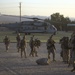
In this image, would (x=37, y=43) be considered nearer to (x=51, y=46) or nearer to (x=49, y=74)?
(x=51, y=46)

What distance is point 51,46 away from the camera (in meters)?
20.5

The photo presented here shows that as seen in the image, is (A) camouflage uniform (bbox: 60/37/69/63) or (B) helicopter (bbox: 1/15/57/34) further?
(B) helicopter (bbox: 1/15/57/34)

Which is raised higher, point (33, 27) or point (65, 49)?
point (65, 49)

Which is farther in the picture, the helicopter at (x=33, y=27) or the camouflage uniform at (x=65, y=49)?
the helicopter at (x=33, y=27)

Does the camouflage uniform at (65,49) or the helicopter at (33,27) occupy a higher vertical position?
the camouflage uniform at (65,49)

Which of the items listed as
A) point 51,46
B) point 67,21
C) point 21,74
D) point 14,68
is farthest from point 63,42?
point 67,21

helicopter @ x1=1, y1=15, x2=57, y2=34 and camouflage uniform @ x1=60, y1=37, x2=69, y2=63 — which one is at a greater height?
camouflage uniform @ x1=60, y1=37, x2=69, y2=63

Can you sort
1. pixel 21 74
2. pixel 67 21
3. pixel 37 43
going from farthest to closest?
pixel 67 21, pixel 37 43, pixel 21 74

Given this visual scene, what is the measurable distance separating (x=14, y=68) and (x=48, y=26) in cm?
4249

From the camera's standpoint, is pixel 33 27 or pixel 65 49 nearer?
pixel 65 49

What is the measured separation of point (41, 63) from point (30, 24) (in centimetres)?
4160

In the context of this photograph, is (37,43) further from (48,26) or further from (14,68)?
(48,26)

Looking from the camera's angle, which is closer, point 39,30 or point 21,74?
point 21,74

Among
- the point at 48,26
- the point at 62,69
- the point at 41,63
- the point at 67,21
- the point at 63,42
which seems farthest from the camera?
the point at 67,21
